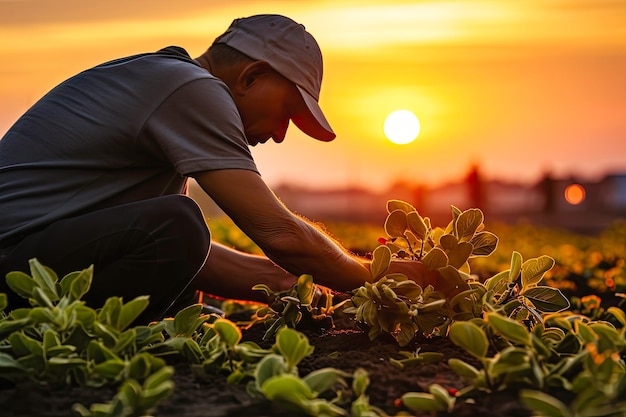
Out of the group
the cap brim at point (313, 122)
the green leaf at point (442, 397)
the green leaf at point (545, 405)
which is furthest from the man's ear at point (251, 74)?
the green leaf at point (545, 405)

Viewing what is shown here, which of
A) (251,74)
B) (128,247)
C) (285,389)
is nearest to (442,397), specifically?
(285,389)

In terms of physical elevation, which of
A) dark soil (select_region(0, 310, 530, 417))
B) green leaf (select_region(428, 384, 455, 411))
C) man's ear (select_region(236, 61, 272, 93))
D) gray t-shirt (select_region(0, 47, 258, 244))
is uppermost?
man's ear (select_region(236, 61, 272, 93))

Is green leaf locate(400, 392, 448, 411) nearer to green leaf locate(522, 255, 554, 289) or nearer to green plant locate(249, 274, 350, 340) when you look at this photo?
green plant locate(249, 274, 350, 340)

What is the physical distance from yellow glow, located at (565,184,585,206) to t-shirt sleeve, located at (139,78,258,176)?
2060cm

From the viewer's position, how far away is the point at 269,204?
3061mm

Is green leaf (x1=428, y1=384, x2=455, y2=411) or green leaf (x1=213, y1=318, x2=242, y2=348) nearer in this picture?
green leaf (x1=428, y1=384, x2=455, y2=411)

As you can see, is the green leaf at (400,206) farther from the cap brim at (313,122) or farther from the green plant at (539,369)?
the green plant at (539,369)

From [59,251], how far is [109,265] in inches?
7.2

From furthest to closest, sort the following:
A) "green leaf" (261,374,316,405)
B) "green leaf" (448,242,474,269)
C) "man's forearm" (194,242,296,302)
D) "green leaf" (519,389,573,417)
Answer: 1. "man's forearm" (194,242,296,302)
2. "green leaf" (448,242,474,269)
3. "green leaf" (261,374,316,405)
4. "green leaf" (519,389,573,417)

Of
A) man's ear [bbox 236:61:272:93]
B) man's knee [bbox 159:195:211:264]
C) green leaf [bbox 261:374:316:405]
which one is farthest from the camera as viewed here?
man's ear [bbox 236:61:272:93]

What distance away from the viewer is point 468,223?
334cm

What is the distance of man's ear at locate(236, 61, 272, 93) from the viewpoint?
3.52m

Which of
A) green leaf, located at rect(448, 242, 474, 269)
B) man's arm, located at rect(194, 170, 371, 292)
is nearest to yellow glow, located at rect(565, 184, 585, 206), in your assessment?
green leaf, located at rect(448, 242, 474, 269)

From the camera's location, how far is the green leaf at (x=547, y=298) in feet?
10.8
